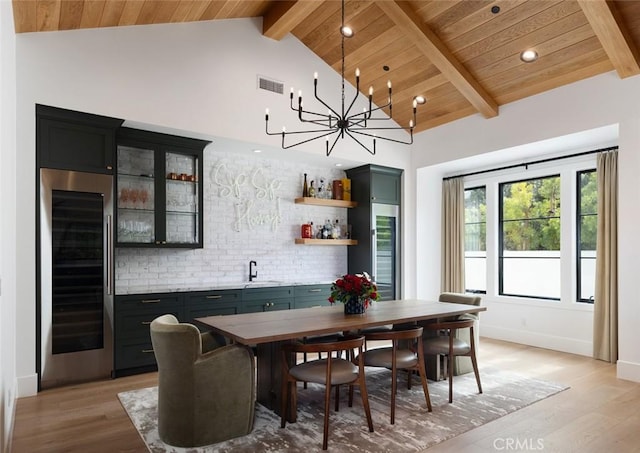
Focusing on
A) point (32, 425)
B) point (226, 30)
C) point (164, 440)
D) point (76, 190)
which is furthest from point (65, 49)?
point (164, 440)

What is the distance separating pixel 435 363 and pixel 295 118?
3.35 meters

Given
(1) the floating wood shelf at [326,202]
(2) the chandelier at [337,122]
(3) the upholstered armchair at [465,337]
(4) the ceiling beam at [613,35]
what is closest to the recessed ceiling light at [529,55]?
(4) the ceiling beam at [613,35]

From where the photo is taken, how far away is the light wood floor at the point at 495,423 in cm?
294

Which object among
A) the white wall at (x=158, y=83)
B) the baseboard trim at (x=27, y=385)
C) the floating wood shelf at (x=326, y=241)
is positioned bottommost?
the baseboard trim at (x=27, y=385)

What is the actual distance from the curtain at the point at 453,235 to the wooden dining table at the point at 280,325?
2.81 meters

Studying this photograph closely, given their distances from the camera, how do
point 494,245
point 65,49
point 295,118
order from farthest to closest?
point 494,245 → point 295,118 → point 65,49

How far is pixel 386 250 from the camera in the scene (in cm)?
670

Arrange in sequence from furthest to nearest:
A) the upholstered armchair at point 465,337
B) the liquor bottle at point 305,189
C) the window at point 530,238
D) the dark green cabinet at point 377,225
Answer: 1. the dark green cabinet at point 377,225
2. the liquor bottle at point 305,189
3. the window at point 530,238
4. the upholstered armchair at point 465,337

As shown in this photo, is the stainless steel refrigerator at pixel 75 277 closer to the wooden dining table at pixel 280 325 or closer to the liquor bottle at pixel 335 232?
the wooden dining table at pixel 280 325

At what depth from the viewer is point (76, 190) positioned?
4180 mm

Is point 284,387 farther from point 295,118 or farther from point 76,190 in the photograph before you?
point 295,118

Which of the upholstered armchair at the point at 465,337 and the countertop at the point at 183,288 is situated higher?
the countertop at the point at 183,288

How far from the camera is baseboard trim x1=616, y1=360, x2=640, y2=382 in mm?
4383

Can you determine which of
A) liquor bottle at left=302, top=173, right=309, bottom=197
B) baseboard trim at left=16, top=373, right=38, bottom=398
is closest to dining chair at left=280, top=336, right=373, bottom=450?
baseboard trim at left=16, top=373, right=38, bottom=398
